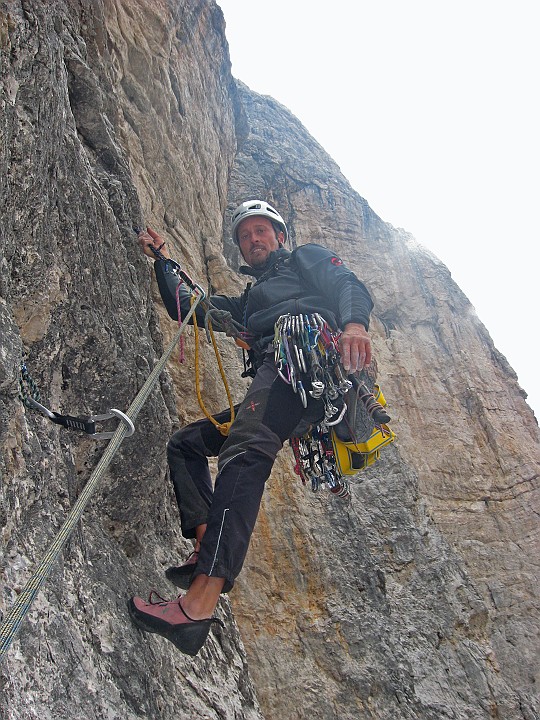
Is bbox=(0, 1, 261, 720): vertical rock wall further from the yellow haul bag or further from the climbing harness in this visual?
the yellow haul bag

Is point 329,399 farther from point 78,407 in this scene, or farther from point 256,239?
point 256,239

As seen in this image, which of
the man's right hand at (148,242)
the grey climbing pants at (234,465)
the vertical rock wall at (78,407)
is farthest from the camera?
the man's right hand at (148,242)

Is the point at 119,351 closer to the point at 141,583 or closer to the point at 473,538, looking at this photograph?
the point at 141,583

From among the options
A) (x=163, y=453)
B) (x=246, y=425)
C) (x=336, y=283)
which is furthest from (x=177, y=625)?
(x=336, y=283)

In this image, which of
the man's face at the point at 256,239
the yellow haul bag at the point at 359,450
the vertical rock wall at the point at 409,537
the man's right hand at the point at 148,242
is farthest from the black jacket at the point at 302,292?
the vertical rock wall at the point at 409,537

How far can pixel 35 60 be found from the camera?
2711 mm

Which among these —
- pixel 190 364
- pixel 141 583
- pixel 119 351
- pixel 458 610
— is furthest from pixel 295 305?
pixel 458 610

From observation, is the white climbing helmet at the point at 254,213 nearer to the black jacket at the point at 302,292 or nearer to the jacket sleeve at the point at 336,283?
the black jacket at the point at 302,292

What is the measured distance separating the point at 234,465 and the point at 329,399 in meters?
0.77

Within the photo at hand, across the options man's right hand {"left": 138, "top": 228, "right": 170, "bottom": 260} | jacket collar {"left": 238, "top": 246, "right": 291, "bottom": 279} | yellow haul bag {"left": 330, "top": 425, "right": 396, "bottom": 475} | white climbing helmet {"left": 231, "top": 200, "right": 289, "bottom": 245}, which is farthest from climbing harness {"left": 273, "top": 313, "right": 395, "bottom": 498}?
man's right hand {"left": 138, "top": 228, "right": 170, "bottom": 260}

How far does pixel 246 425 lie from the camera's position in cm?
304

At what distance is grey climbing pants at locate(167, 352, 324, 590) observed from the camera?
2.58 meters

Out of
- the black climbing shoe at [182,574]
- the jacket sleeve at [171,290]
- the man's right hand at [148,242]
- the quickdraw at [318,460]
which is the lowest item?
the black climbing shoe at [182,574]

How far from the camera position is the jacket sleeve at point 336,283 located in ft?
11.0
